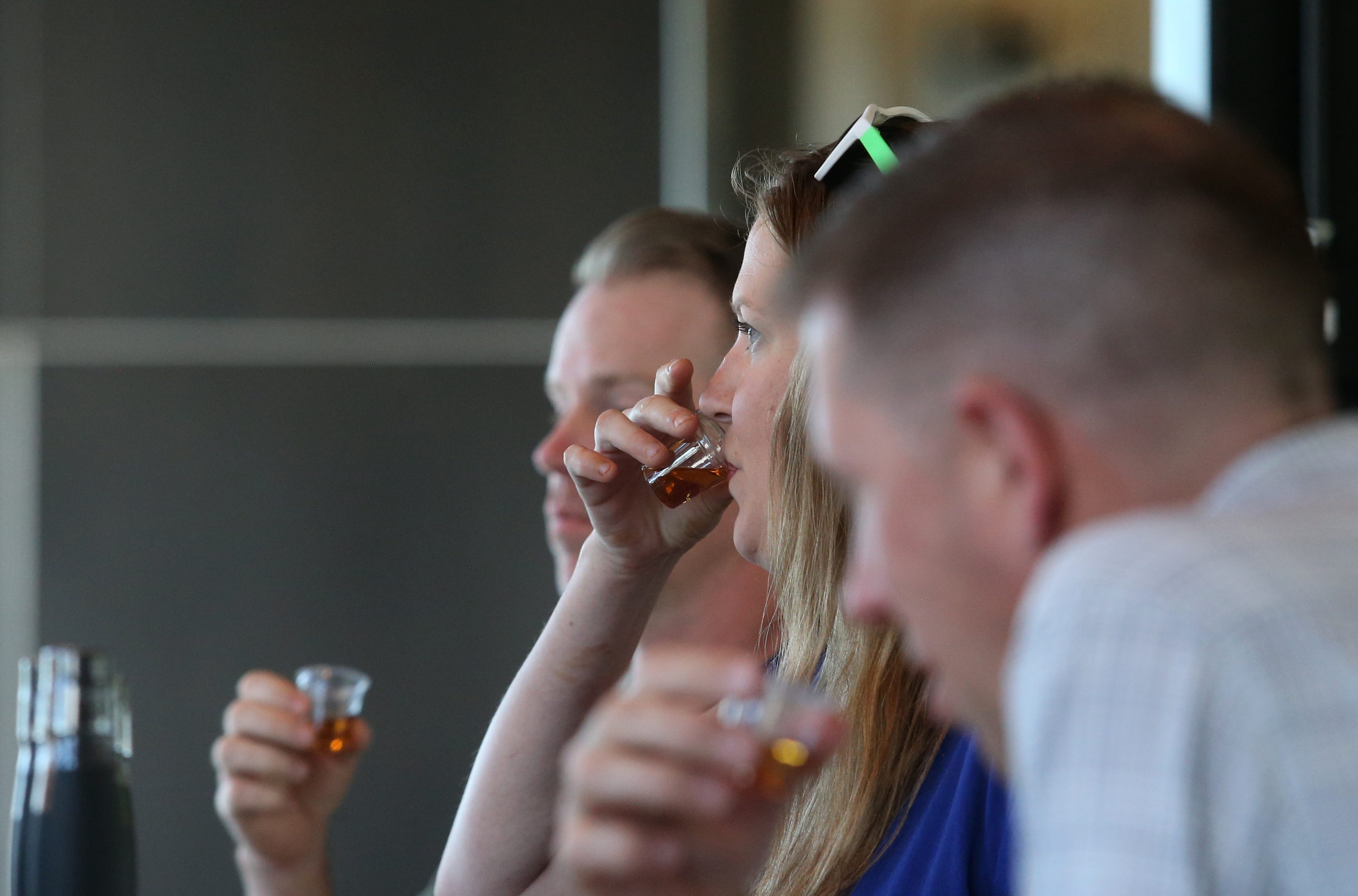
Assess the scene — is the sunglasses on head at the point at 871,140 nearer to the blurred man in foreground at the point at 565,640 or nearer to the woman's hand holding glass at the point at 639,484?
the woman's hand holding glass at the point at 639,484

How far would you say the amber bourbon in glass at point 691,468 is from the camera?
148cm

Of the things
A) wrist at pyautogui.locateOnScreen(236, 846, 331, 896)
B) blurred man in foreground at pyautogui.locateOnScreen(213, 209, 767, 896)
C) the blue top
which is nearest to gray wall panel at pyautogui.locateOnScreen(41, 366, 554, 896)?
blurred man in foreground at pyautogui.locateOnScreen(213, 209, 767, 896)

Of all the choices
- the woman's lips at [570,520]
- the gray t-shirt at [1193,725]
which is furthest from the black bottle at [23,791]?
the woman's lips at [570,520]

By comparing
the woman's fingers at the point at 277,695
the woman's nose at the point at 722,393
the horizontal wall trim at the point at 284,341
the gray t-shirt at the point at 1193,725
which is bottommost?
the woman's fingers at the point at 277,695

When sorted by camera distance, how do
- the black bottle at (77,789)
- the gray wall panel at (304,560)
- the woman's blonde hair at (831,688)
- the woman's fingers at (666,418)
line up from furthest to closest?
1. the gray wall panel at (304,560)
2. the woman's fingers at (666,418)
3. the woman's blonde hair at (831,688)
4. the black bottle at (77,789)

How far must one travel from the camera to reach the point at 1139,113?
0.60 meters

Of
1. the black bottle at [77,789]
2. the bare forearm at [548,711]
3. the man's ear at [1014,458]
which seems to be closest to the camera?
the man's ear at [1014,458]

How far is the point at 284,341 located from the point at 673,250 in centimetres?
124

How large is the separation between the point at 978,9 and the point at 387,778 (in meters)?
2.17

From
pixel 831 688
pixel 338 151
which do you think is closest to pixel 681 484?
pixel 831 688

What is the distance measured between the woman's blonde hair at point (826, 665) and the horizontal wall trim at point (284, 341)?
5.20ft

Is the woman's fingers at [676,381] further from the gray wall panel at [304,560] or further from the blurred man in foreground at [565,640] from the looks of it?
the gray wall panel at [304,560]

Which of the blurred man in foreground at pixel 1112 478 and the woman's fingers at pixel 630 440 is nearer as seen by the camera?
the blurred man in foreground at pixel 1112 478

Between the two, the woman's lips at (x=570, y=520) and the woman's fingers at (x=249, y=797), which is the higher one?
the woman's lips at (x=570, y=520)
